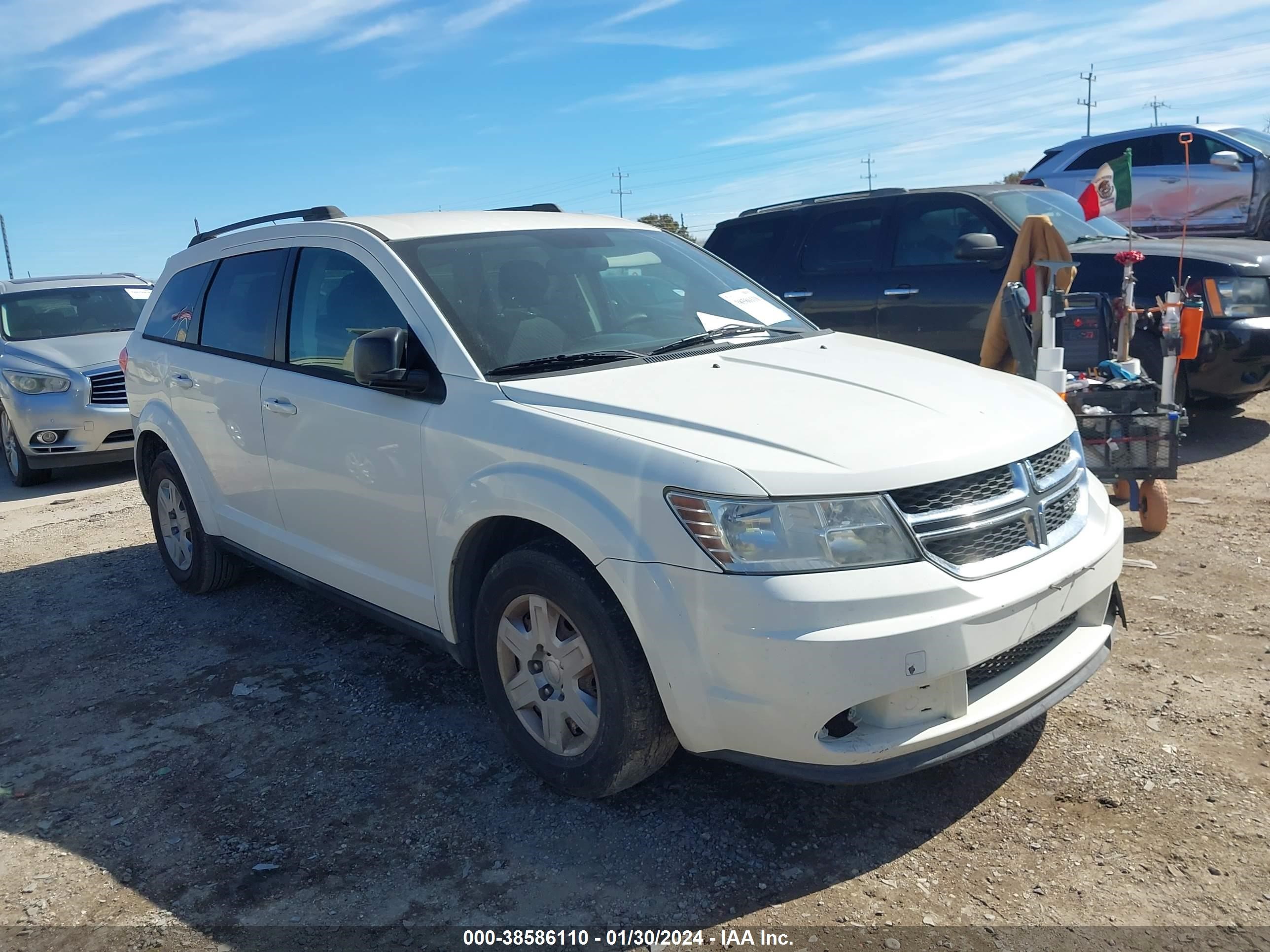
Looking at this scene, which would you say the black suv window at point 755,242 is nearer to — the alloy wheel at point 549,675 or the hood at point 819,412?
the hood at point 819,412

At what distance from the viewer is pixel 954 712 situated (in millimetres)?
2715

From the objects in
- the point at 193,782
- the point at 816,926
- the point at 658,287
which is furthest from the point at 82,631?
the point at 816,926

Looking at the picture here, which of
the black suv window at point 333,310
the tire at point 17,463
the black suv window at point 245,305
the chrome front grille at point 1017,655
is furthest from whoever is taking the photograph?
the tire at point 17,463

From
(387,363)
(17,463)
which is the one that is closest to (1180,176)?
(387,363)

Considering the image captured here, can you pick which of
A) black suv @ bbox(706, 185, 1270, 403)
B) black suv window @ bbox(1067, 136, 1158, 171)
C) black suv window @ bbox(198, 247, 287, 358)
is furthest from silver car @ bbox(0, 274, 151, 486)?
black suv window @ bbox(1067, 136, 1158, 171)

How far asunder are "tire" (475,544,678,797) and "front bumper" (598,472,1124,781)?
0.34 ft

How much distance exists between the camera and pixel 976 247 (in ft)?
22.4

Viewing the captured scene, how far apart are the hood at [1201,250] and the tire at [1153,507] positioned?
242 cm

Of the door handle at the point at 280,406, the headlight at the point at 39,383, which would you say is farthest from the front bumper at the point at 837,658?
the headlight at the point at 39,383

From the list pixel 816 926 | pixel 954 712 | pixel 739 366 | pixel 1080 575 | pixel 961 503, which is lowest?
pixel 816 926

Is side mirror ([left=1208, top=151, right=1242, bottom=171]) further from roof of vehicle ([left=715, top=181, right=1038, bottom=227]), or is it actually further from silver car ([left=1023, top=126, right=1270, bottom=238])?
roof of vehicle ([left=715, top=181, right=1038, bottom=227])

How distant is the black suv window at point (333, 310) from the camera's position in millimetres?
3863

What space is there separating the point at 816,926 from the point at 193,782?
2.19m

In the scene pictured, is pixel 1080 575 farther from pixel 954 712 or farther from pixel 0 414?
pixel 0 414
